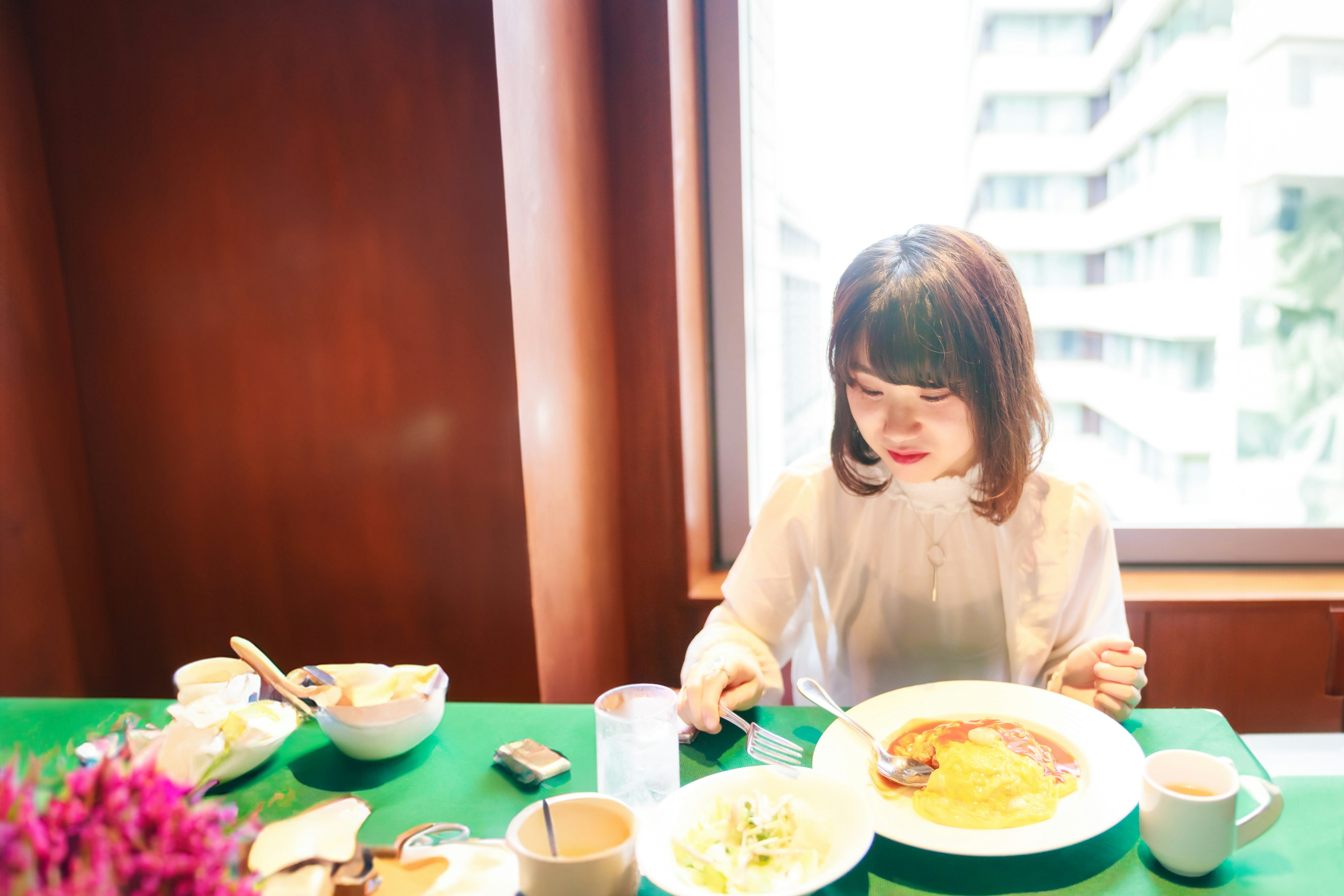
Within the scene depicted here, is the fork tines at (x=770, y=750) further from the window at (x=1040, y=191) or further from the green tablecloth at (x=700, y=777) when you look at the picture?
the window at (x=1040, y=191)

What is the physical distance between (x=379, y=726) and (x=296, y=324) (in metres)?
0.86

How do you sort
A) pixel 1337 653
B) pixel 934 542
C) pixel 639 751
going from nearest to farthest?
pixel 639 751
pixel 934 542
pixel 1337 653

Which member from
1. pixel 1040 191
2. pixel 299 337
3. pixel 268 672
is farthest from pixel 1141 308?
pixel 268 672

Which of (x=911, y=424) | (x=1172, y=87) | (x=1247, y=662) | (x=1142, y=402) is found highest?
(x=1172, y=87)

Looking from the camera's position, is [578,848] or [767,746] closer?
[578,848]

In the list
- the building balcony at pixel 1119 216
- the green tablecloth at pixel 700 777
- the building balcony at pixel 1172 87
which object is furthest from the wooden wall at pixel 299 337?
the building balcony at pixel 1172 87

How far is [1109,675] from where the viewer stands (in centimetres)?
A: 101

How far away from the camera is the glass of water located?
84 centimetres

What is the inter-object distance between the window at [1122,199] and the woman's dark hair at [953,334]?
2.71 feet

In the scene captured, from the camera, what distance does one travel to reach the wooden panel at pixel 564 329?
1382 millimetres

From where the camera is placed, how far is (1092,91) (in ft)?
6.35

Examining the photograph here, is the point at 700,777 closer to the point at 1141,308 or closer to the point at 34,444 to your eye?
the point at 34,444

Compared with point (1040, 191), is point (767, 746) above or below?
below

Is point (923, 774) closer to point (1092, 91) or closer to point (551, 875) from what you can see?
point (551, 875)
